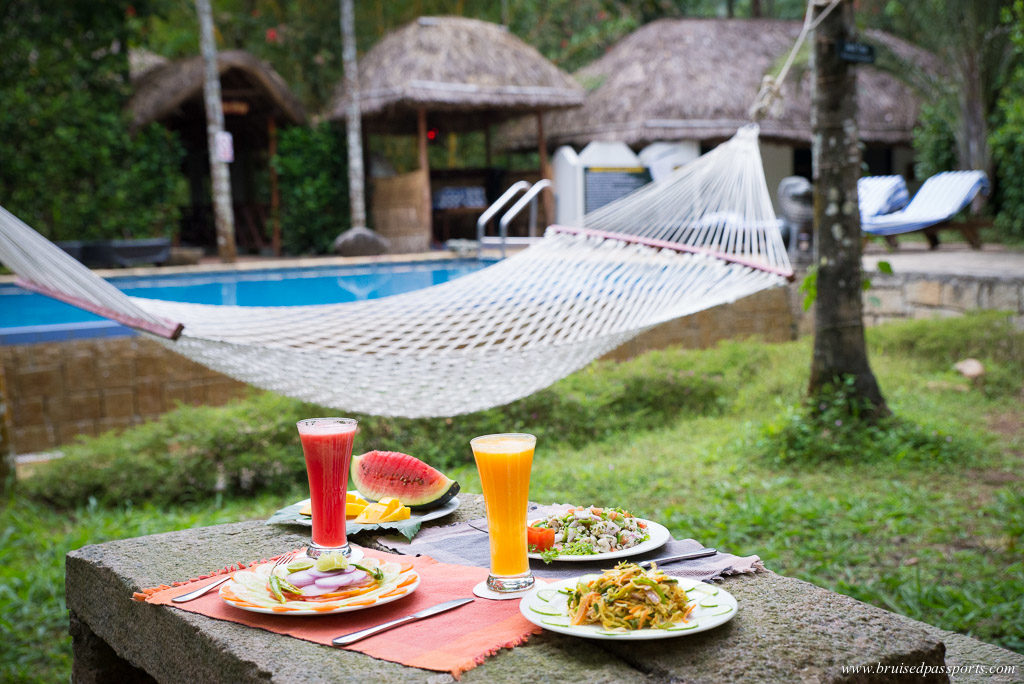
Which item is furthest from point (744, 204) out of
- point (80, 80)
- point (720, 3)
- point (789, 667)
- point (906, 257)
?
point (720, 3)

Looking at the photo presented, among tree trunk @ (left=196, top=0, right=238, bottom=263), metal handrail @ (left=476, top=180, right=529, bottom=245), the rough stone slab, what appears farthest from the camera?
tree trunk @ (left=196, top=0, right=238, bottom=263)

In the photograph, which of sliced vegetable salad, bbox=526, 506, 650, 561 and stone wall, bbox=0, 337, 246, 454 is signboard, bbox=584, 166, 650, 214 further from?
sliced vegetable salad, bbox=526, 506, 650, 561

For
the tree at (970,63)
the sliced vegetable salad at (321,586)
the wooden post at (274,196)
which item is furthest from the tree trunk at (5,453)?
the tree at (970,63)

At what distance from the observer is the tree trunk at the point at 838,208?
10.9 ft

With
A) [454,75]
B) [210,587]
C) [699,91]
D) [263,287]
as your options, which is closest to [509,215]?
[263,287]

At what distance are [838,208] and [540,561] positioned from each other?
8.34 ft

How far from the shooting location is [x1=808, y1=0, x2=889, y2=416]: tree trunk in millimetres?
3324

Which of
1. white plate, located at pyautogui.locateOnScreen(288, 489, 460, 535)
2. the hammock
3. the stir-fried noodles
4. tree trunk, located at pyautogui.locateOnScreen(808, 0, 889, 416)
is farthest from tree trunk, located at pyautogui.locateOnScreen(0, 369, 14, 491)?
tree trunk, located at pyautogui.locateOnScreen(808, 0, 889, 416)

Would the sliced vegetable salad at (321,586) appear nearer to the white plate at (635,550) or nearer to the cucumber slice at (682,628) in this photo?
the white plate at (635,550)

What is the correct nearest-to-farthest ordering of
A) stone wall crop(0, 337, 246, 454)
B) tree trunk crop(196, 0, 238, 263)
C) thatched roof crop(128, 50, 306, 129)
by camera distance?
stone wall crop(0, 337, 246, 454) < tree trunk crop(196, 0, 238, 263) < thatched roof crop(128, 50, 306, 129)

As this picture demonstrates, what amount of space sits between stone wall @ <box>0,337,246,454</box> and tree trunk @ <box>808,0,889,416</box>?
267 centimetres

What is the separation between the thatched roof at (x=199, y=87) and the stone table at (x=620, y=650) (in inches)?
338

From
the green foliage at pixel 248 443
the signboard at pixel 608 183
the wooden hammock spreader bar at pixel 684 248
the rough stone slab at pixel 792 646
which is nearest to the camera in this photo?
the rough stone slab at pixel 792 646

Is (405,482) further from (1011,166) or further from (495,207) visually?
(1011,166)
